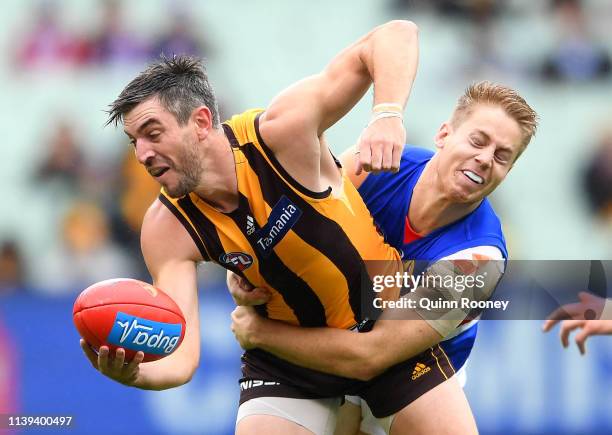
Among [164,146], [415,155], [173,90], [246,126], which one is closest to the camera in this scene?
[164,146]

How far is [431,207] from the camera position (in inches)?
209

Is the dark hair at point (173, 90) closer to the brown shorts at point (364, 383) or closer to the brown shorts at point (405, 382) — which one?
the brown shorts at point (364, 383)

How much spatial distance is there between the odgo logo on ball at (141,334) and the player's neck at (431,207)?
1350 mm

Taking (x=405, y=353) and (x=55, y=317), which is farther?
(x=55, y=317)

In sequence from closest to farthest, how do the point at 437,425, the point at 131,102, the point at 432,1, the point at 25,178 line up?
the point at 131,102
the point at 437,425
the point at 25,178
the point at 432,1

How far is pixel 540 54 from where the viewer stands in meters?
10.9

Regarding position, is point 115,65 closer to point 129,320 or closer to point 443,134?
point 443,134

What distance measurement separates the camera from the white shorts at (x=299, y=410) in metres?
5.41

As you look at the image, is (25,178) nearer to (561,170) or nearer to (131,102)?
(561,170)

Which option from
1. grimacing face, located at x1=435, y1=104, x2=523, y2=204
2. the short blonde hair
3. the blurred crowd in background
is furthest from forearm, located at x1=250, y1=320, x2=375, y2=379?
the blurred crowd in background

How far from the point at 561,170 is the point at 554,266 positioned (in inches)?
Result: 73.9

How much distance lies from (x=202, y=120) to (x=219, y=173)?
24cm

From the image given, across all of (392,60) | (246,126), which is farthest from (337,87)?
(246,126)

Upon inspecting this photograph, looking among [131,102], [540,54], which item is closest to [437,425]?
[131,102]
